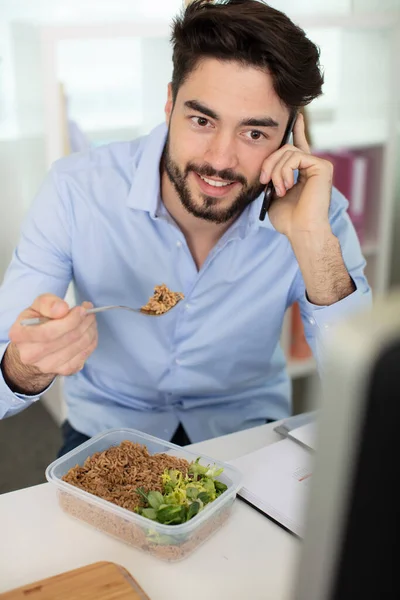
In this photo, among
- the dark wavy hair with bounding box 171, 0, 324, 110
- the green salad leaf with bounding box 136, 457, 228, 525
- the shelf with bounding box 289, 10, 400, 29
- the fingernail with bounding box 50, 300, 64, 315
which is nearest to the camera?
the green salad leaf with bounding box 136, 457, 228, 525

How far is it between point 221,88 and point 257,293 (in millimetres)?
461

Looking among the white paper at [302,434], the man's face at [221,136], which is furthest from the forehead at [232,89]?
the white paper at [302,434]

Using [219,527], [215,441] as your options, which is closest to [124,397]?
[215,441]

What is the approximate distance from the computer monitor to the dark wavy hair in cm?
102

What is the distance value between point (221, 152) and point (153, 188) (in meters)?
0.18

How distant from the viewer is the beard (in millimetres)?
1424

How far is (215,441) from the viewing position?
122 cm

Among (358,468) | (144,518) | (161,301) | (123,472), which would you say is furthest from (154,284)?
(358,468)

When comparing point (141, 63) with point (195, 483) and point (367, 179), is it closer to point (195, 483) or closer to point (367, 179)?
point (367, 179)

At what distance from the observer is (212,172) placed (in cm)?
141

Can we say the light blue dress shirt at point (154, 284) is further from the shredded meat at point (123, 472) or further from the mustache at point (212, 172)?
the shredded meat at point (123, 472)

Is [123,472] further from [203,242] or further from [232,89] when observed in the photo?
[232,89]

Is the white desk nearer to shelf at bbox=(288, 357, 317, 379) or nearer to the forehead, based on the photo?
the forehead

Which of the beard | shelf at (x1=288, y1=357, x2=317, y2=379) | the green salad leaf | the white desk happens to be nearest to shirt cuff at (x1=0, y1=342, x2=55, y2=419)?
the white desk
